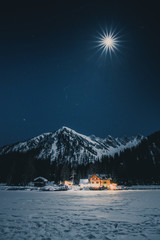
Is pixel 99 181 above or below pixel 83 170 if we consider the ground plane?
below

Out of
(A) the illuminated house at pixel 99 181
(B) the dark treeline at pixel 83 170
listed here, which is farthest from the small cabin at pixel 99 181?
(B) the dark treeline at pixel 83 170

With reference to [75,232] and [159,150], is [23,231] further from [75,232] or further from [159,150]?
[159,150]

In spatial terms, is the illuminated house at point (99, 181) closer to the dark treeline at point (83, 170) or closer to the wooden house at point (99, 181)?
the wooden house at point (99, 181)

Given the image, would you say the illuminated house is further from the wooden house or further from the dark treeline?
the dark treeline

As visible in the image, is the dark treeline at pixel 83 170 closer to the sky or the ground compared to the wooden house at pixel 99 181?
closer to the sky

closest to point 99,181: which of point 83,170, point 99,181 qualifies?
point 99,181

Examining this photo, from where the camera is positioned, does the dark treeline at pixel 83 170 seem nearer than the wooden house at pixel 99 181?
Yes

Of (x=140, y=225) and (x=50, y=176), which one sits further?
(x=50, y=176)

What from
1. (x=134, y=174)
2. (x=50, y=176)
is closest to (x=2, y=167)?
(x=50, y=176)

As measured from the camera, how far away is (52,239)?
5156 mm

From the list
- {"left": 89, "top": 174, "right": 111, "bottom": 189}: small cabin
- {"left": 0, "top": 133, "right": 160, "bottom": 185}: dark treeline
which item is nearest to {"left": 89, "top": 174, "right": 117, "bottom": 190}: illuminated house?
{"left": 89, "top": 174, "right": 111, "bottom": 189}: small cabin

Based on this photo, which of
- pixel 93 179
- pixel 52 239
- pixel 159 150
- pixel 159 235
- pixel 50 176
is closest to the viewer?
pixel 52 239

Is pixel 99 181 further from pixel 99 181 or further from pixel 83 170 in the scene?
pixel 83 170

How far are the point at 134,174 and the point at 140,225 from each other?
3900 inches
